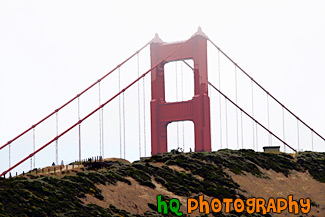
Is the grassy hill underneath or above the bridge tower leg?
underneath

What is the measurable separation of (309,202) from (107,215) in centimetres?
2504

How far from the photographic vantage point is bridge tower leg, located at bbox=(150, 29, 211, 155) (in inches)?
2972

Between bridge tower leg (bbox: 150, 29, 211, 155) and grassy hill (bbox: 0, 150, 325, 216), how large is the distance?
458cm

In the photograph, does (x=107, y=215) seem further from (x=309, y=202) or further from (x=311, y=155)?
(x=311, y=155)

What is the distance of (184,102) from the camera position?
253ft

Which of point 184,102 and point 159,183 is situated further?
point 184,102

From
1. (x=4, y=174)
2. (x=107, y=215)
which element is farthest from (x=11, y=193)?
(x=4, y=174)

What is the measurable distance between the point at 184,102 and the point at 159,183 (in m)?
23.7

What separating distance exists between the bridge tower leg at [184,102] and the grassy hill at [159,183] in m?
→ 4.58

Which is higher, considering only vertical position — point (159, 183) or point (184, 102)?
point (184, 102)

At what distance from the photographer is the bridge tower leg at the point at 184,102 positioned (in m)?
75.5

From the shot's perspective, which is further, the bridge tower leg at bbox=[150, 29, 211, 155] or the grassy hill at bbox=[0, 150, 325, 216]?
the bridge tower leg at bbox=[150, 29, 211, 155]

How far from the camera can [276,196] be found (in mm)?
61656

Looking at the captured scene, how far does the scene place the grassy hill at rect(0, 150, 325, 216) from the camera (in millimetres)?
43250
